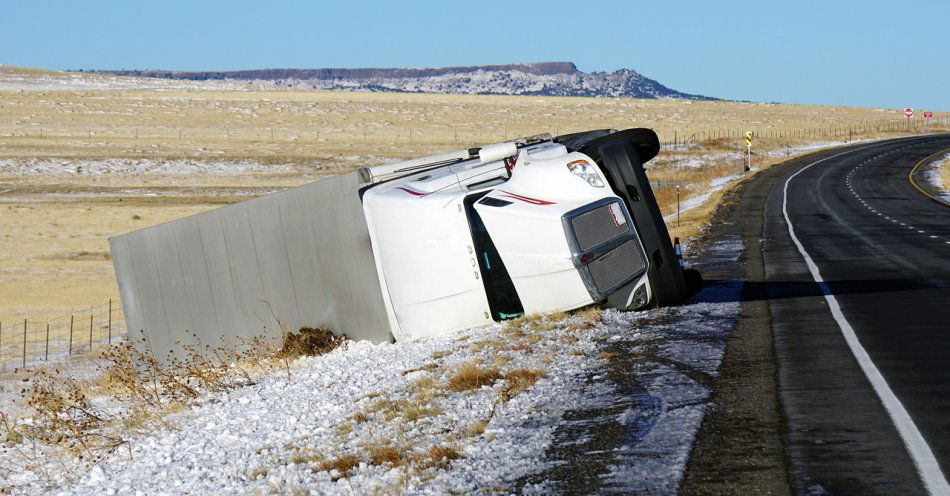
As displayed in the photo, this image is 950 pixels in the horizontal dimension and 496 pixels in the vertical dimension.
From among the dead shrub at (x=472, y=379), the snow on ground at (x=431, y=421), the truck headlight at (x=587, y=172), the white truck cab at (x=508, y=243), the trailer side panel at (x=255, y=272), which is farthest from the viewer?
the trailer side panel at (x=255, y=272)

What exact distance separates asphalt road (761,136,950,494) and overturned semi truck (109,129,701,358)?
2272mm

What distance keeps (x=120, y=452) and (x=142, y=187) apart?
49891 millimetres

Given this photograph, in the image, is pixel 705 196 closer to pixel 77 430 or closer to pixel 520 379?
pixel 520 379

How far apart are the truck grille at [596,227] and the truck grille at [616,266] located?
188 millimetres

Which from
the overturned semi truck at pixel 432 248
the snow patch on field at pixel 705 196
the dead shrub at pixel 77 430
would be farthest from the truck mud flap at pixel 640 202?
the snow patch on field at pixel 705 196

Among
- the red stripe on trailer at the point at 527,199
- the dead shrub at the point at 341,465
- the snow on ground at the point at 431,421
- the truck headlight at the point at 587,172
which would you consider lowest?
the snow on ground at the point at 431,421

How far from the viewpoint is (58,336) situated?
25094 millimetres

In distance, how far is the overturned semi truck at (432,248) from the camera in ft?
43.2

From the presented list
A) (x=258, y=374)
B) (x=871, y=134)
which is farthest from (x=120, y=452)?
(x=871, y=134)

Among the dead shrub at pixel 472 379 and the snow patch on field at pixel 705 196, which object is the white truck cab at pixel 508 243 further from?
the snow patch on field at pixel 705 196

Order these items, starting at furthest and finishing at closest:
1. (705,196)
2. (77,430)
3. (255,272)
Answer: (705,196) → (255,272) → (77,430)

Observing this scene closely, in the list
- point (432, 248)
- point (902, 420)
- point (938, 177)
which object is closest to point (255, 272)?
point (432, 248)

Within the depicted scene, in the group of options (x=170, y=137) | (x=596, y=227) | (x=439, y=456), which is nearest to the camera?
(x=439, y=456)

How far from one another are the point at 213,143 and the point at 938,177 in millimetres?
48695
